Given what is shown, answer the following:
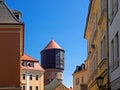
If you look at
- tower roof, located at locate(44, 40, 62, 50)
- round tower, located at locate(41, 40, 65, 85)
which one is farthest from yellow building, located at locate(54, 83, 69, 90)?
tower roof, located at locate(44, 40, 62, 50)

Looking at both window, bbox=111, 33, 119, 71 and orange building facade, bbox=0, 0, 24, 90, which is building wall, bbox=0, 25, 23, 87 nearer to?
orange building facade, bbox=0, 0, 24, 90

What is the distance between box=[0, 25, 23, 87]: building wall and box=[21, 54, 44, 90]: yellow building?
61.3 meters

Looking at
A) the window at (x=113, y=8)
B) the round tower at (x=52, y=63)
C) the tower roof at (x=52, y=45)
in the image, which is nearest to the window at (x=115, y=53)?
the window at (x=113, y=8)

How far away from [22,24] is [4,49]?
2272 millimetres

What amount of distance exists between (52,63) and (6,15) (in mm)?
80073

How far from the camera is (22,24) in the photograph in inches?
1231

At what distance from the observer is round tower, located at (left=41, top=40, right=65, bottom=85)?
112875mm

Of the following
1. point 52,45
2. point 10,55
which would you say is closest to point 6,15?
point 10,55

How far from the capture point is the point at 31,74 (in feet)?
311

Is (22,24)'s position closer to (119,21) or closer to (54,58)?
(119,21)

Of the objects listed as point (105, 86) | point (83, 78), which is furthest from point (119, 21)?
point (83, 78)

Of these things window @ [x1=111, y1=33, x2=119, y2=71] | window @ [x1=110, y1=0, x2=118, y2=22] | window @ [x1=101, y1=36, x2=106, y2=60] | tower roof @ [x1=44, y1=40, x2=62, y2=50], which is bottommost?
window @ [x1=111, y1=33, x2=119, y2=71]

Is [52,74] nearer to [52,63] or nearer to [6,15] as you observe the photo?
[52,63]

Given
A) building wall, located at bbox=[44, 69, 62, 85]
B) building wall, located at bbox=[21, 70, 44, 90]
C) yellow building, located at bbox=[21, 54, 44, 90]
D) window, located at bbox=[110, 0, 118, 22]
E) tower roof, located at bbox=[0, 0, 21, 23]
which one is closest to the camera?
A: window, located at bbox=[110, 0, 118, 22]
